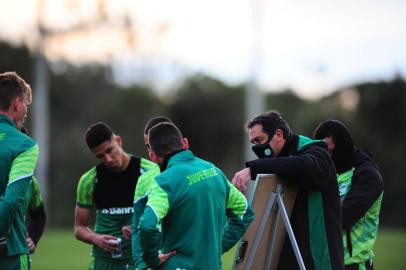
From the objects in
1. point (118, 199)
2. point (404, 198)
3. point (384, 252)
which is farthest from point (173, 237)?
point (404, 198)

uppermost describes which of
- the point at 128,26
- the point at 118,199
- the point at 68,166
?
the point at 128,26

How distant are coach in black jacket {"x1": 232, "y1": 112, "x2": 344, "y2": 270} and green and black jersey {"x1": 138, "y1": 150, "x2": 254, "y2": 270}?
364 mm

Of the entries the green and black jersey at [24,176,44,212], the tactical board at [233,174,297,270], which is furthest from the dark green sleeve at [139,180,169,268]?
the green and black jersey at [24,176,44,212]

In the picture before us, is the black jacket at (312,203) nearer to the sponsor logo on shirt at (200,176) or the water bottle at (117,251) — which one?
the sponsor logo on shirt at (200,176)

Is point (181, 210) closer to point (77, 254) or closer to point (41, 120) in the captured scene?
point (77, 254)

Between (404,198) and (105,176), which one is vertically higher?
(105,176)

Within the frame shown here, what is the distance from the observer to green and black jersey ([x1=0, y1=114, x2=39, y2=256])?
6.31 metres

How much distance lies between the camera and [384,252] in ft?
Result: 81.0

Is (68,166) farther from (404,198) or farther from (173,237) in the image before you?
(173,237)

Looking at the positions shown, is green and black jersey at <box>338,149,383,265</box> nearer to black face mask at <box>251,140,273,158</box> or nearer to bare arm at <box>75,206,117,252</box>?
black face mask at <box>251,140,273,158</box>

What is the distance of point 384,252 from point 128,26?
3142 cm

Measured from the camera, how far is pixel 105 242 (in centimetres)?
855

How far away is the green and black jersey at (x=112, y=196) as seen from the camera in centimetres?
868

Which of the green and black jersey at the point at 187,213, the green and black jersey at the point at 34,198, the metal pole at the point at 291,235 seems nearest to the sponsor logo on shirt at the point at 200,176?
the green and black jersey at the point at 187,213
